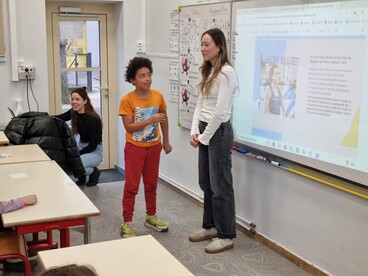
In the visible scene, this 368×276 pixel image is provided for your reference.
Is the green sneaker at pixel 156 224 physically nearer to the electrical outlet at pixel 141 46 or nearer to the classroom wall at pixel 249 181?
the classroom wall at pixel 249 181

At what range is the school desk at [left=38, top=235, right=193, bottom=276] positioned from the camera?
1.78 meters

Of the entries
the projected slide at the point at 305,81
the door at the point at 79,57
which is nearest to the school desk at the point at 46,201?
the projected slide at the point at 305,81

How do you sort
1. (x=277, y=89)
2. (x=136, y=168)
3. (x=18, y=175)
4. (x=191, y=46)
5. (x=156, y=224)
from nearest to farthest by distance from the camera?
(x=18, y=175) < (x=277, y=89) < (x=136, y=168) < (x=156, y=224) < (x=191, y=46)

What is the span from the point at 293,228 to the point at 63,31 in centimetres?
357

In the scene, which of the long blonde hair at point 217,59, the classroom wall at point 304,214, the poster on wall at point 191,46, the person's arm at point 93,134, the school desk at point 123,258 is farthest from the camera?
the person's arm at point 93,134

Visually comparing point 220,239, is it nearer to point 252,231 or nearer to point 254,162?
point 252,231

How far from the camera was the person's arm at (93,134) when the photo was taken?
5000 mm

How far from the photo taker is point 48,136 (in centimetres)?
404

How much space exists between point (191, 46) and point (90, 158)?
1.60 metres

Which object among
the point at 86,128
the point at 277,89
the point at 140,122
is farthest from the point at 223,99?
the point at 86,128

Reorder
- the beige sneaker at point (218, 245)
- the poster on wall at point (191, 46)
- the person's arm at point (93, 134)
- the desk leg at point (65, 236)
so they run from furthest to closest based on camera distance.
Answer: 1. the person's arm at point (93, 134)
2. the poster on wall at point (191, 46)
3. the beige sneaker at point (218, 245)
4. the desk leg at point (65, 236)

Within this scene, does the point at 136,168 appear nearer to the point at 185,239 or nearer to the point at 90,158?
the point at 185,239

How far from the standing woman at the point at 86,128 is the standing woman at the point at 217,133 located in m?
1.72

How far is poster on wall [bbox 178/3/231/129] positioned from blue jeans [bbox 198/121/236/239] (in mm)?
1012
